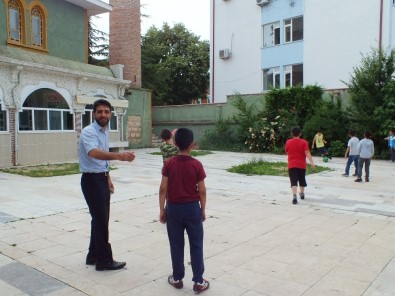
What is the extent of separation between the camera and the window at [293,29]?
81.0 ft

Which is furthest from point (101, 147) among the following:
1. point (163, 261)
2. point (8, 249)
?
point (8, 249)

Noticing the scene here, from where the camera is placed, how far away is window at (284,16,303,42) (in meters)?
24.7

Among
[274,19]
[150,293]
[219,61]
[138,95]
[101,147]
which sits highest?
[274,19]

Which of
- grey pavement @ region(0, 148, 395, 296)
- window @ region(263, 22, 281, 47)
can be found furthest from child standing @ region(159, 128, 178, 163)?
window @ region(263, 22, 281, 47)

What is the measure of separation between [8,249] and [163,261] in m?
2.11

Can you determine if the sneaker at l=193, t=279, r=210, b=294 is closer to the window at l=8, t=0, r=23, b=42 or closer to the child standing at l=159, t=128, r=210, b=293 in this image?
the child standing at l=159, t=128, r=210, b=293

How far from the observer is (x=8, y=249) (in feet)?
16.6

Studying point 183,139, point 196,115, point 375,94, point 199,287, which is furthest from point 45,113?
point 375,94

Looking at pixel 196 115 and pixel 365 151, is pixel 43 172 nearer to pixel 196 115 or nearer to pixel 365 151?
pixel 365 151

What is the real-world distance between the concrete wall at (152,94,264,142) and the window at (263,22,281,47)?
4.81 meters

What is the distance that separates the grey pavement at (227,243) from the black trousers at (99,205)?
0.26 metres

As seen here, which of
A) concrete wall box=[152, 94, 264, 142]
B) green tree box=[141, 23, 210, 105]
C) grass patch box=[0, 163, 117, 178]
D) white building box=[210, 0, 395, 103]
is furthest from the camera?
green tree box=[141, 23, 210, 105]

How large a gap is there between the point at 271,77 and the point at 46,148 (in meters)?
15.9

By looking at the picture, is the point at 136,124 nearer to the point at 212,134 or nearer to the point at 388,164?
the point at 212,134
